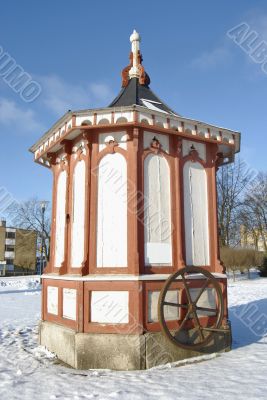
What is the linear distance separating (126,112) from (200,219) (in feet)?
8.81

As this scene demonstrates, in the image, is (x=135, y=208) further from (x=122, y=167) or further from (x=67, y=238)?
(x=67, y=238)

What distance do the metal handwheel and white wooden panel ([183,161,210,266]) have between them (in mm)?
440

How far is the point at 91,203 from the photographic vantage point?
7.36 metres

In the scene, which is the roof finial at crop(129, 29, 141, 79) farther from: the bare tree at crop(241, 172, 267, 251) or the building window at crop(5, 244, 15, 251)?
the building window at crop(5, 244, 15, 251)

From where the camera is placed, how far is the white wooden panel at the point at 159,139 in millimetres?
7539

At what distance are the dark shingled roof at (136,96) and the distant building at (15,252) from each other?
63744mm

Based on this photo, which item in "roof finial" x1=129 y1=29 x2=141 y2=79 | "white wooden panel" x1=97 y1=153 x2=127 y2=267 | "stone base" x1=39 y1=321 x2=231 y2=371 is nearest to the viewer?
"stone base" x1=39 y1=321 x2=231 y2=371

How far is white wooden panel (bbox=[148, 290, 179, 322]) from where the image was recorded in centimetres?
688

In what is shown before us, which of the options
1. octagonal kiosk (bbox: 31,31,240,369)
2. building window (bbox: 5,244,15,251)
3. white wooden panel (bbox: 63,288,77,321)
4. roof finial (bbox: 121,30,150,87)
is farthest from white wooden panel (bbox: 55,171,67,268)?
building window (bbox: 5,244,15,251)

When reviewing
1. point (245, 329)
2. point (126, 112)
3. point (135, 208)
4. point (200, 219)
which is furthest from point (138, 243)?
point (245, 329)

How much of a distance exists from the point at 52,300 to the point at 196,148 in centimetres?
452

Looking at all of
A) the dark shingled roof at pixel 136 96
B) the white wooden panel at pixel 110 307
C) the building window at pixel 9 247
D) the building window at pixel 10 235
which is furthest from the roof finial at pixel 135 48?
the building window at pixel 10 235

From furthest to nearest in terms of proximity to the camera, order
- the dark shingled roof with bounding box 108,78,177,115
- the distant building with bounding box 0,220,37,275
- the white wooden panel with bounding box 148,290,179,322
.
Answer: the distant building with bounding box 0,220,37,275 → the dark shingled roof with bounding box 108,78,177,115 → the white wooden panel with bounding box 148,290,179,322

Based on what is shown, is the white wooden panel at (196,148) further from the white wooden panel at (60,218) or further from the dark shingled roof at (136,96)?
the white wooden panel at (60,218)
